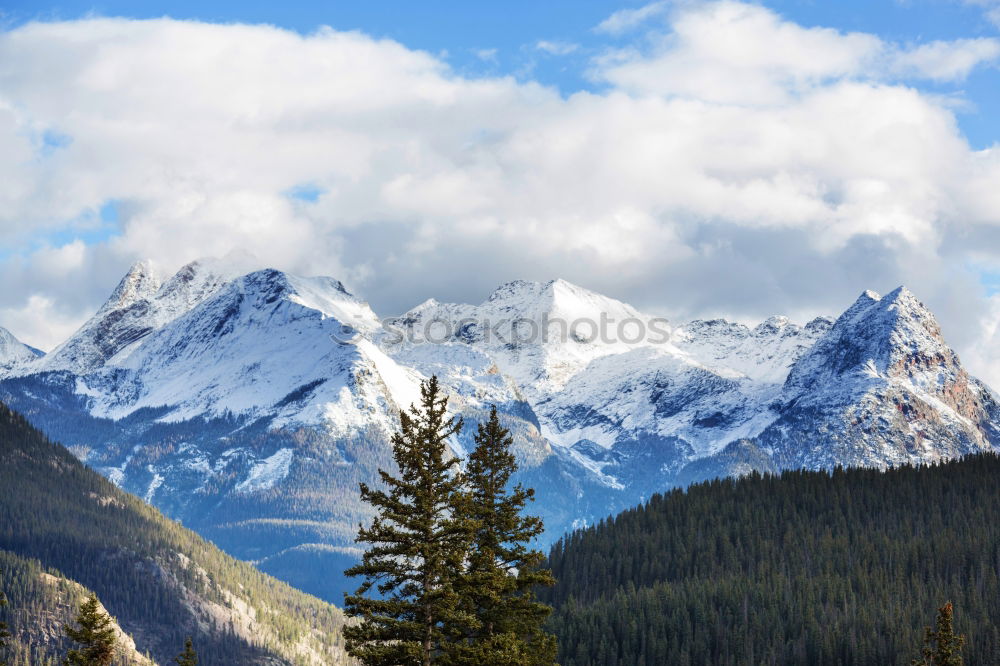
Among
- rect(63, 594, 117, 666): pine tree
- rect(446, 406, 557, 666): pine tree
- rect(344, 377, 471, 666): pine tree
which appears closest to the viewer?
rect(344, 377, 471, 666): pine tree

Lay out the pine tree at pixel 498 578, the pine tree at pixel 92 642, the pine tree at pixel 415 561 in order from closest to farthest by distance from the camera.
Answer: the pine tree at pixel 415 561 < the pine tree at pixel 498 578 < the pine tree at pixel 92 642

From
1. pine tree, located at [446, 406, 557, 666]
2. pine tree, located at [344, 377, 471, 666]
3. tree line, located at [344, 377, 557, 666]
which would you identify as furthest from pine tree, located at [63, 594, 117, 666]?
pine tree, located at [446, 406, 557, 666]

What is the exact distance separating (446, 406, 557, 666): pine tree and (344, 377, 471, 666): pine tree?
1.32 m

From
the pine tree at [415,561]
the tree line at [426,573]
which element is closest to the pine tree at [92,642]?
the tree line at [426,573]

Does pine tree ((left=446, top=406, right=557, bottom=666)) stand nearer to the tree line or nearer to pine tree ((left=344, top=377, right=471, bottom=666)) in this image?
the tree line

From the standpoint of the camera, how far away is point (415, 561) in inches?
2378

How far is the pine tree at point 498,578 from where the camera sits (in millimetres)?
62062

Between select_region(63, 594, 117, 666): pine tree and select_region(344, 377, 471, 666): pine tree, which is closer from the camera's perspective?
select_region(344, 377, 471, 666): pine tree

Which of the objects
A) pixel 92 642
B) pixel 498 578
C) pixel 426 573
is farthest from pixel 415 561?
pixel 92 642

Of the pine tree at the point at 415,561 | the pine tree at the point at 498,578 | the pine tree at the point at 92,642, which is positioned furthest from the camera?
the pine tree at the point at 92,642

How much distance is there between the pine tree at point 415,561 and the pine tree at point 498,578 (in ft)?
4.32

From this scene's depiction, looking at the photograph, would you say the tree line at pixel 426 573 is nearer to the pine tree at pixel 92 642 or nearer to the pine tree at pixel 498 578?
the pine tree at pixel 498 578

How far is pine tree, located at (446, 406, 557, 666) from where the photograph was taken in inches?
2443

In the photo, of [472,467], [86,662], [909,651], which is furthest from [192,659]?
[909,651]
